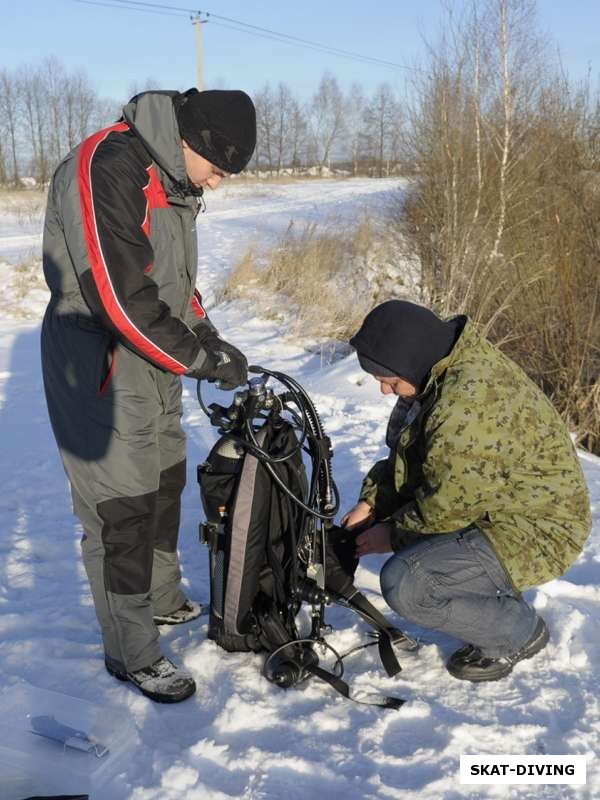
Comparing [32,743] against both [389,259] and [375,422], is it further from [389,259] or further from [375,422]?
[389,259]

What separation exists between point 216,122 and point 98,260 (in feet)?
2.10

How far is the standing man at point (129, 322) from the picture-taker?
2.44 metres

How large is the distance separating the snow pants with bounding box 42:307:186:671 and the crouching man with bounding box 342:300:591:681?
2.80 feet

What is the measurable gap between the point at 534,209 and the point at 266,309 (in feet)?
12.6

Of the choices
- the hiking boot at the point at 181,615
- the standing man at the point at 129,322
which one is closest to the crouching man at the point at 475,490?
the standing man at the point at 129,322

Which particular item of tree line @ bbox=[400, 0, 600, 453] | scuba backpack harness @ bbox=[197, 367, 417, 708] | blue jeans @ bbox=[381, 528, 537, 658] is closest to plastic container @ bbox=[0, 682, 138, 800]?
scuba backpack harness @ bbox=[197, 367, 417, 708]

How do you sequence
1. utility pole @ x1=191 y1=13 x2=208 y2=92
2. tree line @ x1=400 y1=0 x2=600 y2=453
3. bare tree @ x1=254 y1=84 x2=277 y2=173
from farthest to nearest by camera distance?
bare tree @ x1=254 y1=84 x2=277 y2=173, utility pole @ x1=191 y1=13 x2=208 y2=92, tree line @ x1=400 y1=0 x2=600 y2=453

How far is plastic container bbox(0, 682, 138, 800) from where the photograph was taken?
234 cm

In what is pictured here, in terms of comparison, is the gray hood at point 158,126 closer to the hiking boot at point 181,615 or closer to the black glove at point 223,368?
the black glove at point 223,368

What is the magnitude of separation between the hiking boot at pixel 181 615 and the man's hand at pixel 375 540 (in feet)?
2.51

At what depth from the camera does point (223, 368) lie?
2770 mm

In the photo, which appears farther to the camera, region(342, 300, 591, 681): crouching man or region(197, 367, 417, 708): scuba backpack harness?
region(197, 367, 417, 708): scuba backpack harness

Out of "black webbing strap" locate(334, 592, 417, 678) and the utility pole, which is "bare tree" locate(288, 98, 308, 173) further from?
"black webbing strap" locate(334, 592, 417, 678)

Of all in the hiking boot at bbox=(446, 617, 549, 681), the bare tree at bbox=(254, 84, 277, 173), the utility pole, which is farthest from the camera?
the bare tree at bbox=(254, 84, 277, 173)
